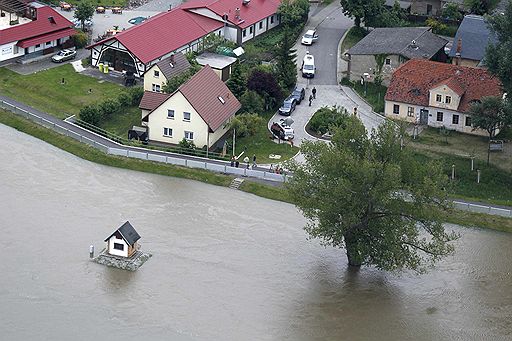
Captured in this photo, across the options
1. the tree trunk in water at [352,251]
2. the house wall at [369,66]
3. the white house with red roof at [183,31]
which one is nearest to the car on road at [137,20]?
the white house with red roof at [183,31]

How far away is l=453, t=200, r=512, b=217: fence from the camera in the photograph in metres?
48.8

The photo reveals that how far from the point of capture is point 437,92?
5725 centimetres

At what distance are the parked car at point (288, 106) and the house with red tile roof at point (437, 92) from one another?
5.28 metres

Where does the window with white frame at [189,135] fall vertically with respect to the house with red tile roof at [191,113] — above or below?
below

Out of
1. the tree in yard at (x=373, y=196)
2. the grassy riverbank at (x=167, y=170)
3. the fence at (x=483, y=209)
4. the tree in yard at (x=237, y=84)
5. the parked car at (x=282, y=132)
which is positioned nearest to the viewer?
the tree in yard at (x=373, y=196)

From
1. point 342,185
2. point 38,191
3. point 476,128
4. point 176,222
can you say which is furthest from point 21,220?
point 476,128

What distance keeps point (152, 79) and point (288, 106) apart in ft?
26.4

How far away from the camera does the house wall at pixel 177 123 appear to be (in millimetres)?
53844

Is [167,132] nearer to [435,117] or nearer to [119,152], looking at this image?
[119,152]

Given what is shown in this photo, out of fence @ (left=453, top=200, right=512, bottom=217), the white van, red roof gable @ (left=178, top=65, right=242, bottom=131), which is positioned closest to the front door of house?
the white van

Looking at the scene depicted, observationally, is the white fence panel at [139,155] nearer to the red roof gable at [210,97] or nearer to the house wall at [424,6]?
the red roof gable at [210,97]

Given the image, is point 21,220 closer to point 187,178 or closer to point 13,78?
point 187,178

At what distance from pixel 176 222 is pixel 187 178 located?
5230mm

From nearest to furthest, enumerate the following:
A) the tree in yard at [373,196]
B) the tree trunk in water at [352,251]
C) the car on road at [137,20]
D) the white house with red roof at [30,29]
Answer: the tree in yard at [373,196] < the tree trunk in water at [352,251] < the white house with red roof at [30,29] < the car on road at [137,20]
